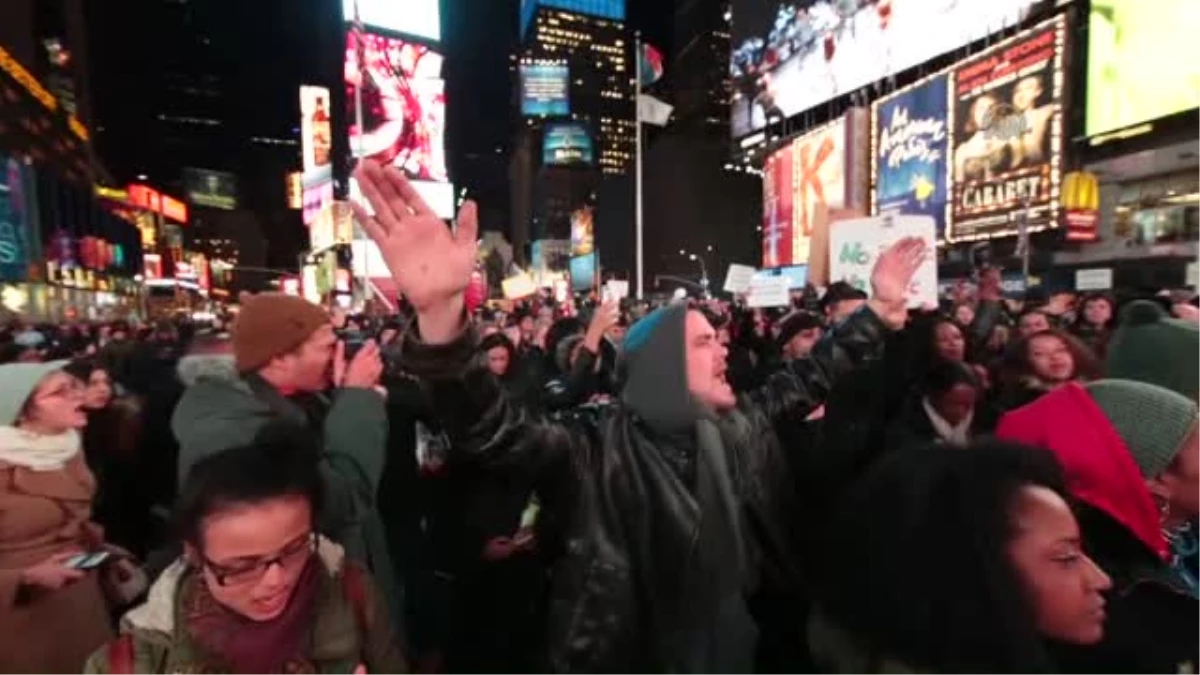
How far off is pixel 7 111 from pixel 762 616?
48.7 meters

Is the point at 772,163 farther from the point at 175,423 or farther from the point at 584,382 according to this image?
the point at 175,423

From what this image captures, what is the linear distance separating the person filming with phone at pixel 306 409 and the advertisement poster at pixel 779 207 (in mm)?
30363

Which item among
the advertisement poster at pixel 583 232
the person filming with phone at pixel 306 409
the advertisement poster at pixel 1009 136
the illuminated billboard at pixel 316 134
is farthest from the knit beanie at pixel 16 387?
the advertisement poster at pixel 583 232

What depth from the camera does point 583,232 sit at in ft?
231

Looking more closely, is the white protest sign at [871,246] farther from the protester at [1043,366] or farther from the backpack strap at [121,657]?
the backpack strap at [121,657]

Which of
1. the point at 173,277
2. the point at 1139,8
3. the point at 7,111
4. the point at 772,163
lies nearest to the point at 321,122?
the point at 7,111

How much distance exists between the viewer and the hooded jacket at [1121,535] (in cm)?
156

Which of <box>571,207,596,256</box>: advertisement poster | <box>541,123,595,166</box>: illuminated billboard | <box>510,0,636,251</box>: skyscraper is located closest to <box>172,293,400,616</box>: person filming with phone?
<box>571,207,596,256</box>: advertisement poster

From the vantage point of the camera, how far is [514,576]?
11.8 feet

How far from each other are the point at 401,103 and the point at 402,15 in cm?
723

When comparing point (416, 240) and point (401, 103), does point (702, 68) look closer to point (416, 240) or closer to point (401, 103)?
point (401, 103)

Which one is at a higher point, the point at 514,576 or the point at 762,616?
the point at 762,616

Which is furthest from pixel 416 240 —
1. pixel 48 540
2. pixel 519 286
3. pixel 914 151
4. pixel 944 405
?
pixel 914 151

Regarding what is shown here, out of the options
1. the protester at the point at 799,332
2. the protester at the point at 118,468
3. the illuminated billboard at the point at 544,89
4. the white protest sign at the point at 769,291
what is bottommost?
the protester at the point at 118,468
